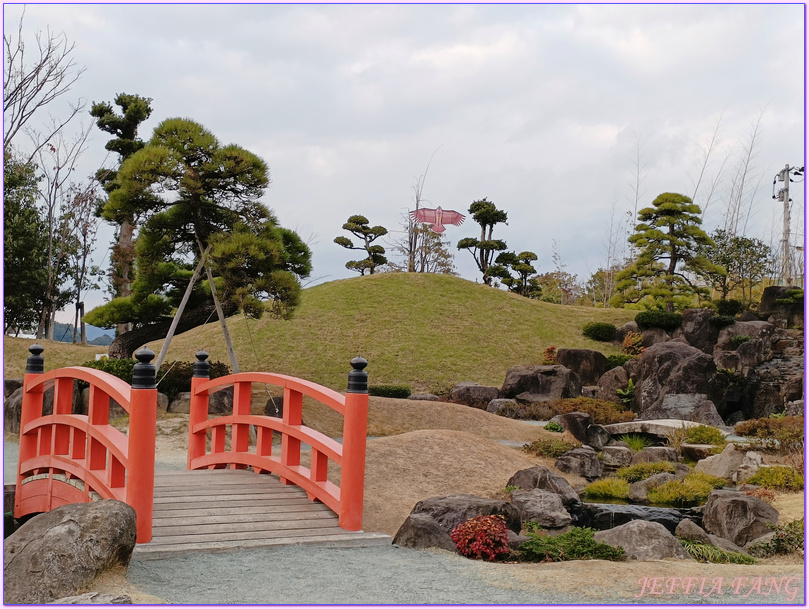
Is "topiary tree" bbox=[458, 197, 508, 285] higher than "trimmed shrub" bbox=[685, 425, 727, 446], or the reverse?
A: "topiary tree" bbox=[458, 197, 508, 285]

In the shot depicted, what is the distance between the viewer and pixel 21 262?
27.5m

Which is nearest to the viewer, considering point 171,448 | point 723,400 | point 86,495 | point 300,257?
point 86,495

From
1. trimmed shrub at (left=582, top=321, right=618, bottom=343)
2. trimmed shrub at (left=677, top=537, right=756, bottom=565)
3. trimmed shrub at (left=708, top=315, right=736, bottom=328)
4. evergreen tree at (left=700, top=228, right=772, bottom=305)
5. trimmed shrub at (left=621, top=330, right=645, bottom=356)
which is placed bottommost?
trimmed shrub at (left=677, top=537, right=756, bottom=565)

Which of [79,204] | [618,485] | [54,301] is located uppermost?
[79,204]

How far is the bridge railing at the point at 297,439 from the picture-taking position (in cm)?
634

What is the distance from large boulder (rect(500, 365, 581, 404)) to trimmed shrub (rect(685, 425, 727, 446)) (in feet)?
21.2

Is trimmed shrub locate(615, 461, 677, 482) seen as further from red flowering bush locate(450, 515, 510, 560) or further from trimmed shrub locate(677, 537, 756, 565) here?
red flowering bush locate(450, 515, 510, 560)

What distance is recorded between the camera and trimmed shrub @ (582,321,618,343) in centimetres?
2866

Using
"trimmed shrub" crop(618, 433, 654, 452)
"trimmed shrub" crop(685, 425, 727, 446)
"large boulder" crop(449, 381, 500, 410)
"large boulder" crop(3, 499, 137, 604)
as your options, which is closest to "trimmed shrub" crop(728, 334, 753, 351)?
"large boulder" crop(449, 381, 500, 410)

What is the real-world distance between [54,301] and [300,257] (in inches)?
721

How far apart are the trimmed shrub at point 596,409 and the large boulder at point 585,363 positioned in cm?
374

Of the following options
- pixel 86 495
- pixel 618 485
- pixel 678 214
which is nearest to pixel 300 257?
pixel 618 485

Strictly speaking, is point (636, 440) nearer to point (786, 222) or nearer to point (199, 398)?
point (199, 398)

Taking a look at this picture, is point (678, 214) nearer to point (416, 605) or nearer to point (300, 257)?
point (300, 257)
